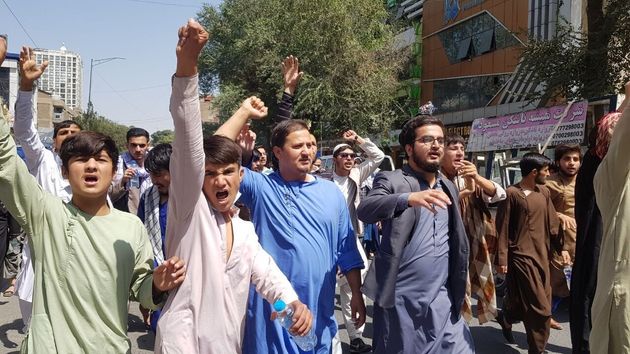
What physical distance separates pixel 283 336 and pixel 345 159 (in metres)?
3.79

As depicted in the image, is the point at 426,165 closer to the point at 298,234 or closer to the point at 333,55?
the point at 298,234

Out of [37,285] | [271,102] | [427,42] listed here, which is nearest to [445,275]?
[37,285]

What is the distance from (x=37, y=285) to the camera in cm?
230

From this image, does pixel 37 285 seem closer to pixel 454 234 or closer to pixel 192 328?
pixel 192 328

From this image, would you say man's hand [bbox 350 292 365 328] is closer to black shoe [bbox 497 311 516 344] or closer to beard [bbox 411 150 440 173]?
beard [bbox 411 150 440 173]

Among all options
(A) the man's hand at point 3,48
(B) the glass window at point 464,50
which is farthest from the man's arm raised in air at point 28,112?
(B) the glass window at point 464,50

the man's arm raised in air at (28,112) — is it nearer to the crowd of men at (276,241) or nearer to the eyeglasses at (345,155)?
the crowd of men at (276,241)

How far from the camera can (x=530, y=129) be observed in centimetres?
1092

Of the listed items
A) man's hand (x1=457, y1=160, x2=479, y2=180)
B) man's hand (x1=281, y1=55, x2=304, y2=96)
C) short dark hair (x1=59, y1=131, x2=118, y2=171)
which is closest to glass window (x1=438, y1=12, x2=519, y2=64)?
man's hand (x1=457, y1=160, x2=479, y2=180)

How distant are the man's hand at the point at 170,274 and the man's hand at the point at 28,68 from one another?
131 centimetres

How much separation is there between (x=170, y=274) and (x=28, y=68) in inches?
54.5

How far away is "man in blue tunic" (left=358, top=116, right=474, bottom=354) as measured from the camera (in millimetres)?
3395

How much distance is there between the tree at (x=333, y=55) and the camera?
22375 mm

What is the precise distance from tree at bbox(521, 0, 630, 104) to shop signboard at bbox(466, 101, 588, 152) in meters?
3.32
